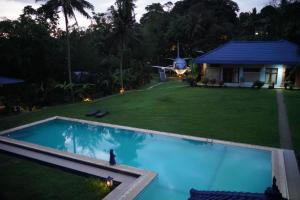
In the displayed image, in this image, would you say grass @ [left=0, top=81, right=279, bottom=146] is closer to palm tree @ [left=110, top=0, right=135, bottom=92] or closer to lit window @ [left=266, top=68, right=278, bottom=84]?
lit window @ [left=266, top=68, right=278, bottom=84]

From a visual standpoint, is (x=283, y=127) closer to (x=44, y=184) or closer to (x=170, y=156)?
(x=170, y=156)

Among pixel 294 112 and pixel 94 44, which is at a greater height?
pixel 94 44

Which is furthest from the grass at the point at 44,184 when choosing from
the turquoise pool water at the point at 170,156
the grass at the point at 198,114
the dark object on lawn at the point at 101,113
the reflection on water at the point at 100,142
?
the dark object on lawn at the point at 101,113

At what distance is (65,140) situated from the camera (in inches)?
565

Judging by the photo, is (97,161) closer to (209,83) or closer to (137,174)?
(137,174)

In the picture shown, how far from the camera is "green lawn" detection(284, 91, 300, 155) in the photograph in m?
12.1

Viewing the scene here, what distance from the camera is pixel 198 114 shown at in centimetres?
1722

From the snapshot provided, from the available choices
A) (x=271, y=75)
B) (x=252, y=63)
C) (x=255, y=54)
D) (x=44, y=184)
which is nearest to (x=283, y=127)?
(x=44, y=184)

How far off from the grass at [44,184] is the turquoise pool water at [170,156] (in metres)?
1.73

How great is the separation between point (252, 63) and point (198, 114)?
13.7 meters

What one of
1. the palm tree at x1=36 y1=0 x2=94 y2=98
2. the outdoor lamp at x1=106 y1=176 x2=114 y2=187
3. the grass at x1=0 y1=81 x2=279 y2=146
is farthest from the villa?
the outdoor lamp at x1=106 y1=176 x2=114 y2=187

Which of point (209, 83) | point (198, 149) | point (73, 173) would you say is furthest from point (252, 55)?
point (73, 173)

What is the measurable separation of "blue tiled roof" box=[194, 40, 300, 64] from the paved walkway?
829 centimetres

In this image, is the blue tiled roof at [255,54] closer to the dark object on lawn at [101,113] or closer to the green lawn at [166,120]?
the green lawn at [166,120]
